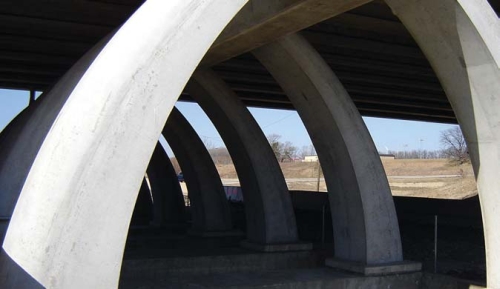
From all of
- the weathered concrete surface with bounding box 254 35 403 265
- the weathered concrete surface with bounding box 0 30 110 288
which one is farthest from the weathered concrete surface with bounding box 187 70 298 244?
the weathered concrete surface with bounding box 0 30 110 288

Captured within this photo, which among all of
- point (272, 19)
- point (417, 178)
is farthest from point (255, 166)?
point (417, 178)

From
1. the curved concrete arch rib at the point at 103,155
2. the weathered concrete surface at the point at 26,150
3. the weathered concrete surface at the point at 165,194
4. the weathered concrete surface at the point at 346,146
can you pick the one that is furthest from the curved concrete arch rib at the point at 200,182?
→ the curved concrete arch rib at the point at 103,155

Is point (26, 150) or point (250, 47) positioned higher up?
point (250, 47)

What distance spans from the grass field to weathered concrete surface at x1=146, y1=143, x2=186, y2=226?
124 feet

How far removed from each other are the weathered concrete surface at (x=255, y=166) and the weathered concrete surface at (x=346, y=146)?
2.58 meters

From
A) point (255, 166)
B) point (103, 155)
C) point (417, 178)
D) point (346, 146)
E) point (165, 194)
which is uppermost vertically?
point (417, 178)

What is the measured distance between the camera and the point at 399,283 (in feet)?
34.7

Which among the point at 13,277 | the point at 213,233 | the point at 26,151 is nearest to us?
the point at 13,277

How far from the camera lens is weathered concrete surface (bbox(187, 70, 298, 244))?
13211mm

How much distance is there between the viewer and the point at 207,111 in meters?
14.0

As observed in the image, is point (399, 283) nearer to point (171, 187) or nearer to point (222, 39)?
point (222, 39)

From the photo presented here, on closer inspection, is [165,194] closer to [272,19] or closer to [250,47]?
[250,47]

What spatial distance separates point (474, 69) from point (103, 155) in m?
6.03

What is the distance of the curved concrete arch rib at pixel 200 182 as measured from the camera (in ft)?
55.3
